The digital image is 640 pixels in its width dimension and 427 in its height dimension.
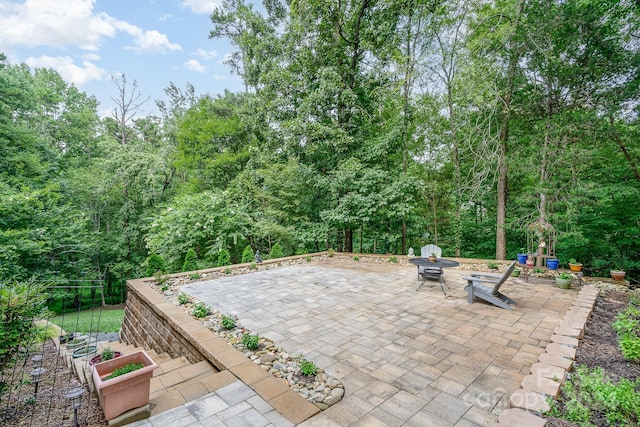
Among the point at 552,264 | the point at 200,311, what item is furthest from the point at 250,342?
the point at 552,264

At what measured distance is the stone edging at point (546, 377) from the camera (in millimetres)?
1801

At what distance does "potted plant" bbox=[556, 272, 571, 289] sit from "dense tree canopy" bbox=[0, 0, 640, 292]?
1.33 meters

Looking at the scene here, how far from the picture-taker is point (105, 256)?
13930 millimetres

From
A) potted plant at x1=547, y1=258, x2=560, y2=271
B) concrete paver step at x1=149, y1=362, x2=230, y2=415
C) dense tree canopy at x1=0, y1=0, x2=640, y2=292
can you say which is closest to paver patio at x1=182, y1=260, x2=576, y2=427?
potted plant at x1=547, y1=258, x2=560, y2=271

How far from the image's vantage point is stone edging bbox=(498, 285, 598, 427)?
5.91 ft

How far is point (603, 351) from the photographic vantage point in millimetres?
2838

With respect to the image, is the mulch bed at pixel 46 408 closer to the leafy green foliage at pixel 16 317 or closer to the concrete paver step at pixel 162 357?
the leafy green foliage at pixel 16 317

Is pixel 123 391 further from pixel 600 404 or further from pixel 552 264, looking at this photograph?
pixel 552 264

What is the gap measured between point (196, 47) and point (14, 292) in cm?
1461

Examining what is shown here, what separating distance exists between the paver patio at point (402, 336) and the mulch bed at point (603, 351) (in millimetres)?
A: 335

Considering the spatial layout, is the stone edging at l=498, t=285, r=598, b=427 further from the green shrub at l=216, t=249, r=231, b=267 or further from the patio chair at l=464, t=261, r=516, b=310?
the green shrub at l=216, t=249, r=231, b=267

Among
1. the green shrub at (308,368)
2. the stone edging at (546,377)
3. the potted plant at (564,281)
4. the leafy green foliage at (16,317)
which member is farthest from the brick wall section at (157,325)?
the potted plant at (564,281)

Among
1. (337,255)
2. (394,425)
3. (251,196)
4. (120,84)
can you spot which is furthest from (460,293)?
(120,84)

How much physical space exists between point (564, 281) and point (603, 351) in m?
2.83
